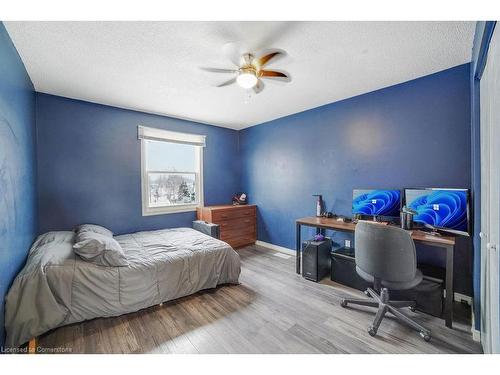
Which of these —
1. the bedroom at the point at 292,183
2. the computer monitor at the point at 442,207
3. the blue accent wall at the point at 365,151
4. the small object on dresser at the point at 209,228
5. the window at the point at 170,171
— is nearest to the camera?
the bedroom at the point at 292,183

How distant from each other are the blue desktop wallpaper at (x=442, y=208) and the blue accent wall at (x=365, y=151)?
0.29 metres

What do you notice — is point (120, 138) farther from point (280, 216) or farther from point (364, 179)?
point (364, 179)

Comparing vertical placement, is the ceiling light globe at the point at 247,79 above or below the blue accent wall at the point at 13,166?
above

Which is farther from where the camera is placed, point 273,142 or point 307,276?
point 273,142

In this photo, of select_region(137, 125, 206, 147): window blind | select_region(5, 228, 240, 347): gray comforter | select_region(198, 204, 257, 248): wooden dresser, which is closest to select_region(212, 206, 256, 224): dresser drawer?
select_region(198, 204, 257, 248): wooden dresser

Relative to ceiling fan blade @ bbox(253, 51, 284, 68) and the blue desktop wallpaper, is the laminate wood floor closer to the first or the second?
the blue desktop wallpaper

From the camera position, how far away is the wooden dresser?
3901 mm

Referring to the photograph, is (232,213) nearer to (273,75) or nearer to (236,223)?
(236,223)

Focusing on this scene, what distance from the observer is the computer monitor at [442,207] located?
77.0 inches

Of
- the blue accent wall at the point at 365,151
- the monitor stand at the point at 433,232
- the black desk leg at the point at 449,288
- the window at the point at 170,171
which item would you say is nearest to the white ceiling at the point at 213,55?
the blue accent wall at the point at 365,151

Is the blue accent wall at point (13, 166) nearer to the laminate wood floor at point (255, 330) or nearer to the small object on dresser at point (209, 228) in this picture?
the laminate wood floor at point (255, 330)
